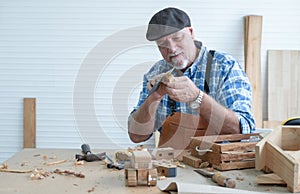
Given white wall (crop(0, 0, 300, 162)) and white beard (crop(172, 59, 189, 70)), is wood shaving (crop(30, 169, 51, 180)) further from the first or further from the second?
white wall (crop(0, 0, 300, 162))

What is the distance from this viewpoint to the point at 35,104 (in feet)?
16.4

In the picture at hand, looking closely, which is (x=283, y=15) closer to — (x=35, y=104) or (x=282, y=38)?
(x=282, y=38)

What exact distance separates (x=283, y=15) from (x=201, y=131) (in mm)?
2718

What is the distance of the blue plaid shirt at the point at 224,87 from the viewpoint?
2636 mm

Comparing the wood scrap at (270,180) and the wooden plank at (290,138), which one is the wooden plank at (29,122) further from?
the wood scrap at (270,180)

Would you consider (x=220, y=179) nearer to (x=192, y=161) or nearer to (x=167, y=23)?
(x=192, y=161)

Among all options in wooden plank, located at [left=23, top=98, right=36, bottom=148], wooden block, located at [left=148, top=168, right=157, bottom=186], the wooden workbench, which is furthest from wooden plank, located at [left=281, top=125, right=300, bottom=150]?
wooden plank, located at [left=23, top=98, right=36, bottom=148]

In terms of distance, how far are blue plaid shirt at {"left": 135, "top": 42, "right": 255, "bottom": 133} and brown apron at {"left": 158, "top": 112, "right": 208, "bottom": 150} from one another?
0.23 feet

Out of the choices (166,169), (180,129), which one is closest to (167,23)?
(180,129)

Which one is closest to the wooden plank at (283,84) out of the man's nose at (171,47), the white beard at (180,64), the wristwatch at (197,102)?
the white beard at (180,64)

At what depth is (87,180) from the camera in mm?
1926

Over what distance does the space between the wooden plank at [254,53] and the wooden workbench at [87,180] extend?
2.81 metres

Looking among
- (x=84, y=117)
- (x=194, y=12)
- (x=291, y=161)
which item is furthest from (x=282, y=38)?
(x=291, y=161)

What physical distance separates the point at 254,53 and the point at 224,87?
2090mm
